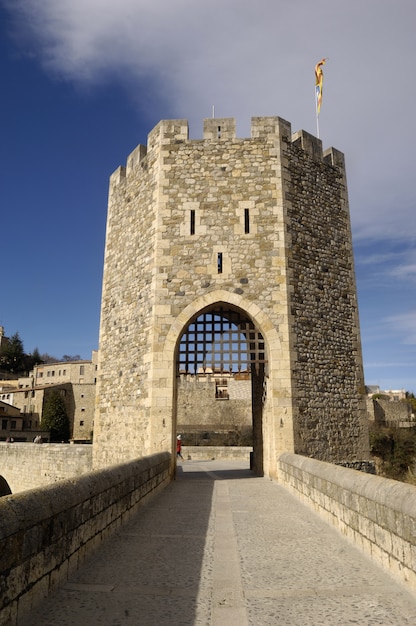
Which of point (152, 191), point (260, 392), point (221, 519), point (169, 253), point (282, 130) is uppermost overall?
point (282, 130)

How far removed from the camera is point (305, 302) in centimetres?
1049

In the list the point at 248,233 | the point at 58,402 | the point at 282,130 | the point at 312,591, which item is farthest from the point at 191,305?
the point at 58,402

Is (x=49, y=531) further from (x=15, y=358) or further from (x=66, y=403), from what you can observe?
(x=15, y=358)

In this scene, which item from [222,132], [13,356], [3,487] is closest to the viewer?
[222,132]

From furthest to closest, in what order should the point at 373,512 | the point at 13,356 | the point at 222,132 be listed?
the point at 13,356, the point at 222,132, the point at 373,512

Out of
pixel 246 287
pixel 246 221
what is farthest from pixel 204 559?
pixel 246 221

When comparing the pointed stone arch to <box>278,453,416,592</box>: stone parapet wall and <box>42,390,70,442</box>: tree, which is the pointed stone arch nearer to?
<box>278,453,416,592</box>: stone parapet wall

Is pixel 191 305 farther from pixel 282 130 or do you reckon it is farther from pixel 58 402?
pixel 58 402

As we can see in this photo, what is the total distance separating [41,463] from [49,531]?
12892 millimetres

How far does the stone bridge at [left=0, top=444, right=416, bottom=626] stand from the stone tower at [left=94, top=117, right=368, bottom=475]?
4.39m

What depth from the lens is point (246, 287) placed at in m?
10.3

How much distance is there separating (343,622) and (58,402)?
149ft

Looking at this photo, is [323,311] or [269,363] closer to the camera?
[269,363]

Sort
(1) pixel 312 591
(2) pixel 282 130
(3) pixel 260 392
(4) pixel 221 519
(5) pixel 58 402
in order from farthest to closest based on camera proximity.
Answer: (5) pixel 58 402 → (3) pixel 260 392 → (2) pixel 282 130 → (4) pixel 221 519 → (1) pixel 312 591
